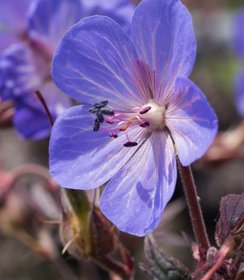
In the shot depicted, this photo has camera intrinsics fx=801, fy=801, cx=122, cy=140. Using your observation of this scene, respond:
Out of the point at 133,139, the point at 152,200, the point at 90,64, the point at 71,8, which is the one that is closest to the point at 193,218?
the point at 152,200

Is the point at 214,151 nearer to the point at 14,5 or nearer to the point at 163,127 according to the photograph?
the point at 14,5

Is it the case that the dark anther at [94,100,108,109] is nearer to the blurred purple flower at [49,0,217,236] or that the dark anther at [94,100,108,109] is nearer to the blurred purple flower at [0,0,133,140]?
the blurred purple flower at [49,0,217,236]

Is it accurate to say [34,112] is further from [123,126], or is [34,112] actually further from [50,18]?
[123,126]

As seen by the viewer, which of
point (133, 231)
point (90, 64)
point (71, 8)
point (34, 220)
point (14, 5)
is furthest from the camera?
point (34, 220)

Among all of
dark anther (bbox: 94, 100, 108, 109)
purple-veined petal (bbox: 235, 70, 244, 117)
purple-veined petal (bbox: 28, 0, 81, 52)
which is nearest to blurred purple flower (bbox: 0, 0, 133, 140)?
purple-veined petal (bbox: 28, 0, 81, 52)

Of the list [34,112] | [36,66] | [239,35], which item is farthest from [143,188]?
[239,35]

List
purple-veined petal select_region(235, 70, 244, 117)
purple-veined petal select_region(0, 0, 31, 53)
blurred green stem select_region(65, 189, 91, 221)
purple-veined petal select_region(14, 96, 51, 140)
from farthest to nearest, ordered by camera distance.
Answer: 1. purple-veined petal select_region(235, 70, 244, 117)
2. purple-veined petal select_region(0, 0, 31, 53)
3. purple-veined petal select_region(14, 96, 51, 140)
4. blurred green stem select_region(65, 189, 91, 221)

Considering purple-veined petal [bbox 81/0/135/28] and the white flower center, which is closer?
the white flower center

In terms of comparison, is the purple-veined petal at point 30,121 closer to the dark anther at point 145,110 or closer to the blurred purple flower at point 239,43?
the dark anther at point 145,110
